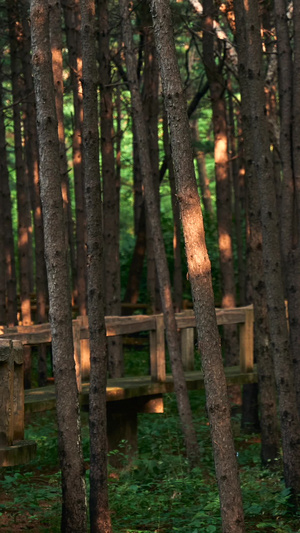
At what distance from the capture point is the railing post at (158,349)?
483 inches

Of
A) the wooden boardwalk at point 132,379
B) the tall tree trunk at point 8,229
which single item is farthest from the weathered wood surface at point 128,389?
the tall tree trunk at point 8,229

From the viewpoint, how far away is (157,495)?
10.4 m

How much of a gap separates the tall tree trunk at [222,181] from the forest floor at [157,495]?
372cm

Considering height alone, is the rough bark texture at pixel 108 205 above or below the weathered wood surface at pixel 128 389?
above

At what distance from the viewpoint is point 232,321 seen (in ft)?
44.1

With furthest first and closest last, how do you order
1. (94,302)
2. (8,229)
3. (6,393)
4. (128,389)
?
(8,229) < (128,389) < (94,302) < (6,393)

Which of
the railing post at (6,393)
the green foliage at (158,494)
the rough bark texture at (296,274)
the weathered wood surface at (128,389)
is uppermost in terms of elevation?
the rough bark texture at (296,274)

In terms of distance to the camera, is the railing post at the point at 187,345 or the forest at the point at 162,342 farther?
the railing post at the point at 187,345

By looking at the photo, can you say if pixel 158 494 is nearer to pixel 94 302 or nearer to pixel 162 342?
pixel 162 342

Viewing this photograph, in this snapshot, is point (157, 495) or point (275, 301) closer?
point (275, 301)

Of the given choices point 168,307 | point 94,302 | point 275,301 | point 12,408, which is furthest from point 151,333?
point 12,408

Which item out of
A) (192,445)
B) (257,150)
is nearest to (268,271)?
(257,150)

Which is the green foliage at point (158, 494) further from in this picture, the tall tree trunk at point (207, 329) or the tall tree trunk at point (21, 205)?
the tall tree trunk at point (21, 205)

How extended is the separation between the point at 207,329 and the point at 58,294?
1.82 meters
